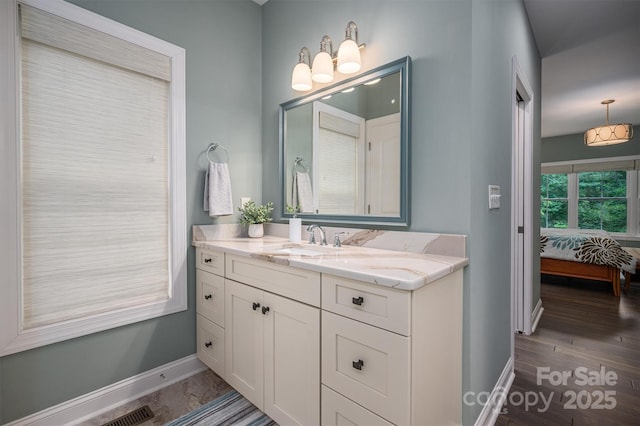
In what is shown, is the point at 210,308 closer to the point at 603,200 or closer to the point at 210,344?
the point at 210,344

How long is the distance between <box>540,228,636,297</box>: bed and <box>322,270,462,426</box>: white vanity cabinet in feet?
12.2

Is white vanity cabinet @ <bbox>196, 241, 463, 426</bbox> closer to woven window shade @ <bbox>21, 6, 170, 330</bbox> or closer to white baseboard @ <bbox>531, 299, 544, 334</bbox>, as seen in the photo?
woven window shade @ <bbox>21, 6, 170, 330</bbox>

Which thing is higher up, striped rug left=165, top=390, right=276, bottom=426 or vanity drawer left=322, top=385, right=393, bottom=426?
vanity drawer left=322, top=385, right=393, bottom=426

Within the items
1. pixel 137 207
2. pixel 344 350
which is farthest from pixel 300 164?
pixel 344 350

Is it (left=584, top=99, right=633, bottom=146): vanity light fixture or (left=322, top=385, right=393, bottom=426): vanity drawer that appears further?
(left=584, top=99, right=633, bottom=146): vanity light fixture

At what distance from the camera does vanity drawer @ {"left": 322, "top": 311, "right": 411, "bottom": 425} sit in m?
1.02

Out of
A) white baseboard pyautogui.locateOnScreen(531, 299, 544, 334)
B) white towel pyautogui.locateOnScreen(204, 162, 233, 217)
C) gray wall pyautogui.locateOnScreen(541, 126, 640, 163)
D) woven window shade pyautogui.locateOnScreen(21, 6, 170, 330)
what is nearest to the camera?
woven window shade pyautogui.locateOnScreen(21, 6, 170, 330)

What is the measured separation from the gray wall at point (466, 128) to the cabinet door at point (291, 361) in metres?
0.68

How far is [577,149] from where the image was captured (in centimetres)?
599

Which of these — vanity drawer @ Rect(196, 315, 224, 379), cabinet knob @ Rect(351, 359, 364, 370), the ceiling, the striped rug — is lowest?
the striped rug

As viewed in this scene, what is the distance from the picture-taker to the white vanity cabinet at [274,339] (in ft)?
4.25

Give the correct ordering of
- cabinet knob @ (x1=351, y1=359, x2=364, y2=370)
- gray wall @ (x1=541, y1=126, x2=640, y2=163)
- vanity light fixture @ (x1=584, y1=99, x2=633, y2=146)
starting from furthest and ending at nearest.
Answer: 1. gray wall @ (x1=541, y1=126, x2=640, y2=163)
2. vanity light fixture @ (x1=584, y1=99, x2=633, y2=146)
3. cabinet knob @ (x1=351, y1=359, x2=364, y2=370)

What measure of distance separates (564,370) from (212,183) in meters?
2.66

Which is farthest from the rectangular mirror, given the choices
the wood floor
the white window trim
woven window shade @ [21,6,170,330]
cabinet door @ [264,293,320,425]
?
the wood floor
